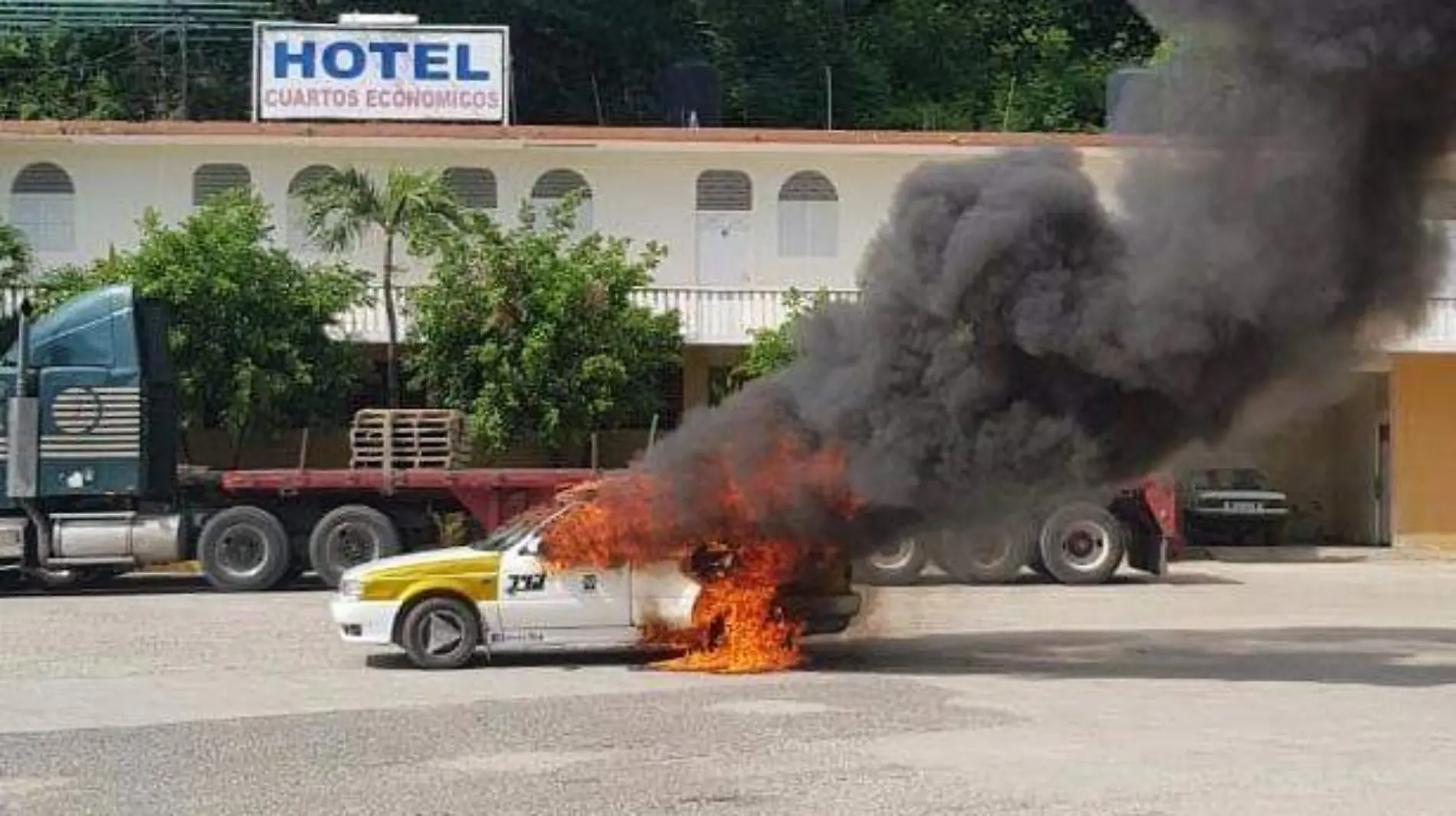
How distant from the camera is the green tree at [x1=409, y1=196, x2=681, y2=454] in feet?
87.6

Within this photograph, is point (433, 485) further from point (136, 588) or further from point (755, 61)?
point (755, 61)

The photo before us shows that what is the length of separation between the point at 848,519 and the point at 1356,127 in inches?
183

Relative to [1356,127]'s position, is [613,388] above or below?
below

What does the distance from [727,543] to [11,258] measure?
17.3m

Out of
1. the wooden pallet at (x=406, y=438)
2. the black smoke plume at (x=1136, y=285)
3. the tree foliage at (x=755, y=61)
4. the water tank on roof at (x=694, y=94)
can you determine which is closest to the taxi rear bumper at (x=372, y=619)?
the black smoke plume at (x=1136, y=285)

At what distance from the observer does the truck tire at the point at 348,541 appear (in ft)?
74.4

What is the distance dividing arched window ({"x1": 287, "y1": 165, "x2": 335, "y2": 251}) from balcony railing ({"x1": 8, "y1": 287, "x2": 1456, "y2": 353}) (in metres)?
1.59

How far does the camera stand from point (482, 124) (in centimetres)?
3059

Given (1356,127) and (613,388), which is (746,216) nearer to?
(613,388)

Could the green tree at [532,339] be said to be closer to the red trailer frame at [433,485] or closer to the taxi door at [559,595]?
the red trailer frame at [433,485]

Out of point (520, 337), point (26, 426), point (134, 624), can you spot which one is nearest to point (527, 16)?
point (520, 337)

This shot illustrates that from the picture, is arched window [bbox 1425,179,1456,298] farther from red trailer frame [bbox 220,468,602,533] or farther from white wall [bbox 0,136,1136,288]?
white wall [bbox 0,136,1136,288]

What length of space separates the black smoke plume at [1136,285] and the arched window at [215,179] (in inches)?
683

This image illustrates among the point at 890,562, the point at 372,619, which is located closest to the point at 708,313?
the point at 890,562
